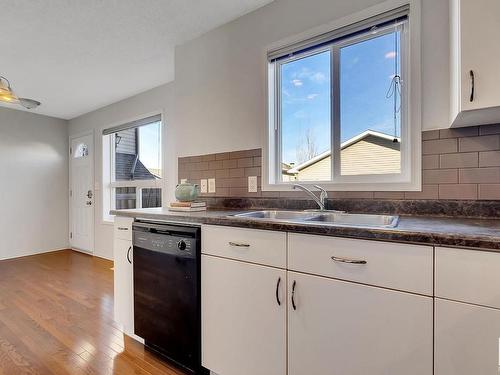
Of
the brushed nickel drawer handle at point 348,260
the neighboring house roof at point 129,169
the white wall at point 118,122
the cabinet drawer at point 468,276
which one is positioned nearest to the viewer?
the cabinet drawer at point 468,276

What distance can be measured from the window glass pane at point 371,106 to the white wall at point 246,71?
0.19 m

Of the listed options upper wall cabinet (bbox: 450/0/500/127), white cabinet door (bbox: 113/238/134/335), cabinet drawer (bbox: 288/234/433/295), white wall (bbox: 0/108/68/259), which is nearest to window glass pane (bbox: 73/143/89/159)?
white wall (bbox: 0/108/68/259)

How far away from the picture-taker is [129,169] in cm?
424

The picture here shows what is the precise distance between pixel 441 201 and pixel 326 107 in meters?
0.93

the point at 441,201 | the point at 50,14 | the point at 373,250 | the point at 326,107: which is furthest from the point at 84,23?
the point at 441,201

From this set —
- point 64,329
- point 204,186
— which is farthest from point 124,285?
point 204,186

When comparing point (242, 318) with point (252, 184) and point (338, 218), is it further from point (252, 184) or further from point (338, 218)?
point (252, 184)

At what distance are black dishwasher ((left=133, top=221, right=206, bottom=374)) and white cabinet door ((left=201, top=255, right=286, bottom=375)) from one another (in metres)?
0.06

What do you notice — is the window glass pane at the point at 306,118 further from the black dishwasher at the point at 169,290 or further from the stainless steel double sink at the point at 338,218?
the black dishwasher at the point at 169,290

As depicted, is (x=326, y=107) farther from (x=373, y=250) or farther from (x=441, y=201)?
(x=373, y=250)

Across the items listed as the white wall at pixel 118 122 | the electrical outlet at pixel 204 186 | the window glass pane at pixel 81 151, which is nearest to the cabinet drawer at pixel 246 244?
the electrical outlet at pixel 204 186

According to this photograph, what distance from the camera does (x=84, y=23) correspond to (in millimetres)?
2180

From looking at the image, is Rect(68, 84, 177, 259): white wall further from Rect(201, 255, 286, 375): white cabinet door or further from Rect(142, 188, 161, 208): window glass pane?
Rect(201, 255, 286, 375): white cabinet door

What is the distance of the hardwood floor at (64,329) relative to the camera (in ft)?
5.62
